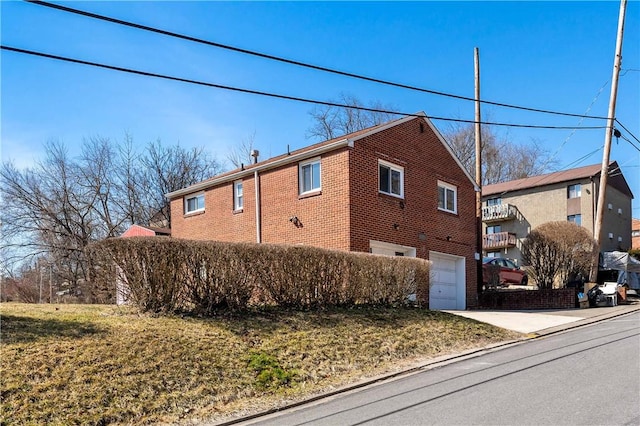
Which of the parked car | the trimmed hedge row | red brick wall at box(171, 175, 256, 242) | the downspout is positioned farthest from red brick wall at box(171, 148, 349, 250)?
the parked car

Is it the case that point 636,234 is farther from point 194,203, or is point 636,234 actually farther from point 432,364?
point 432,364

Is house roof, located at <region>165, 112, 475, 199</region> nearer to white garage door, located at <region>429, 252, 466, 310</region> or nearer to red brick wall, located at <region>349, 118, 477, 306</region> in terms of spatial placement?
red brick wall, located at <region>349, 118, 477, 306</region>

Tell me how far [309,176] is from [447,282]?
269 inches

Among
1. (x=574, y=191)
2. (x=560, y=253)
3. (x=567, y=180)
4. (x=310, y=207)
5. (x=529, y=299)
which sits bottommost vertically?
(x=529, y=299)

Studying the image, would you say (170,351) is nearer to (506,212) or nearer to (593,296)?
(593,296)

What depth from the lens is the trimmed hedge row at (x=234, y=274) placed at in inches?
372

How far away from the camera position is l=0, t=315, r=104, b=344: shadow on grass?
742 cm

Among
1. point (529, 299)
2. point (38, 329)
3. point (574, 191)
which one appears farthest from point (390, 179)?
point (574, 191)

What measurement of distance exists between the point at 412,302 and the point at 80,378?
9055 mm

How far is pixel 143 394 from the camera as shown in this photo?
6.74 metres

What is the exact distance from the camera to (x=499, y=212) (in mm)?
42031

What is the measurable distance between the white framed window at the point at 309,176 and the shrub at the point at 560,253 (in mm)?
10675

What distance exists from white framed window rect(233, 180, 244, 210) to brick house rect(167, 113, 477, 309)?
0.04 metres

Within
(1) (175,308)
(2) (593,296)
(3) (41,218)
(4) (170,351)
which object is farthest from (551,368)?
(3) (41,218)
